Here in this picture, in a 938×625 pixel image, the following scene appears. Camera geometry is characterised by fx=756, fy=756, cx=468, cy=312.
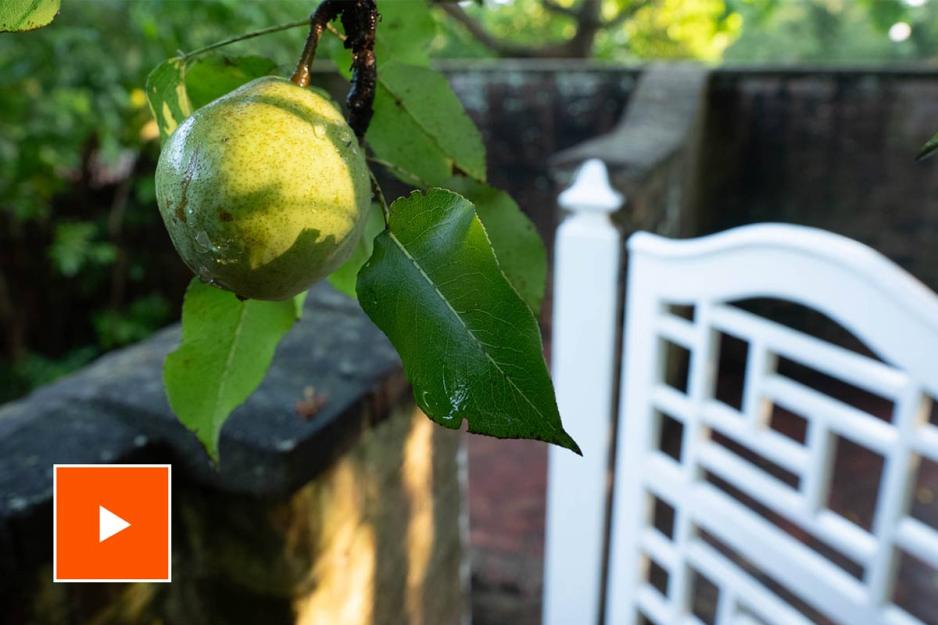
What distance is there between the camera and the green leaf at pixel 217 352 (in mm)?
448

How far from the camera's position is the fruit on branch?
0.32 meters

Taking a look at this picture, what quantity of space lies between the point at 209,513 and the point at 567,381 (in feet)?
3.98

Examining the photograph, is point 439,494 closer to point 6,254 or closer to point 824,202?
point 6,254

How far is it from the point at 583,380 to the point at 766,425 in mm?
492

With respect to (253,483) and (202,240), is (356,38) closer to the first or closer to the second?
(202,240)

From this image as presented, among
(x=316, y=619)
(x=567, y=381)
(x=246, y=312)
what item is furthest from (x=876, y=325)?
(x=246, y=312)

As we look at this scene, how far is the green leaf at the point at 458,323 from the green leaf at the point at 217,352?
0.48 ft

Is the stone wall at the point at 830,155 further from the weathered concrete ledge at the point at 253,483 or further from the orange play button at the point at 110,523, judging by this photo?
the orange play button at the point at 110,523

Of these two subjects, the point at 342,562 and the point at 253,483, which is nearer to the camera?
the point at 253,483

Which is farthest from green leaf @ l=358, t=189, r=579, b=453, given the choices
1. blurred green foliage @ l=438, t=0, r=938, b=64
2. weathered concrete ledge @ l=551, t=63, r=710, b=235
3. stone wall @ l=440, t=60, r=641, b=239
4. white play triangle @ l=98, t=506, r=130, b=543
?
blurred green foliage @ l=438, t=0, r=938, b=64

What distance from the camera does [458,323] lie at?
1.08 feet

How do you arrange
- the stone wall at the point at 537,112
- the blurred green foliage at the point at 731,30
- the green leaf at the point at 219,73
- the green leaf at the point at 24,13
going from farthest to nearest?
the blurred green foliage at the point at 731,30 < the stone wall at the point at 537,112 < the green leaf at the point at 219,73 < the green leaf at the point at 24,13

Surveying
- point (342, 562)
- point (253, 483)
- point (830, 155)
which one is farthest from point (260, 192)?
point (830, 155)

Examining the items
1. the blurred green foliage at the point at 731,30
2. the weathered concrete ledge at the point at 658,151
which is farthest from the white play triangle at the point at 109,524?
the blurred green foliage at the point at 731,30
